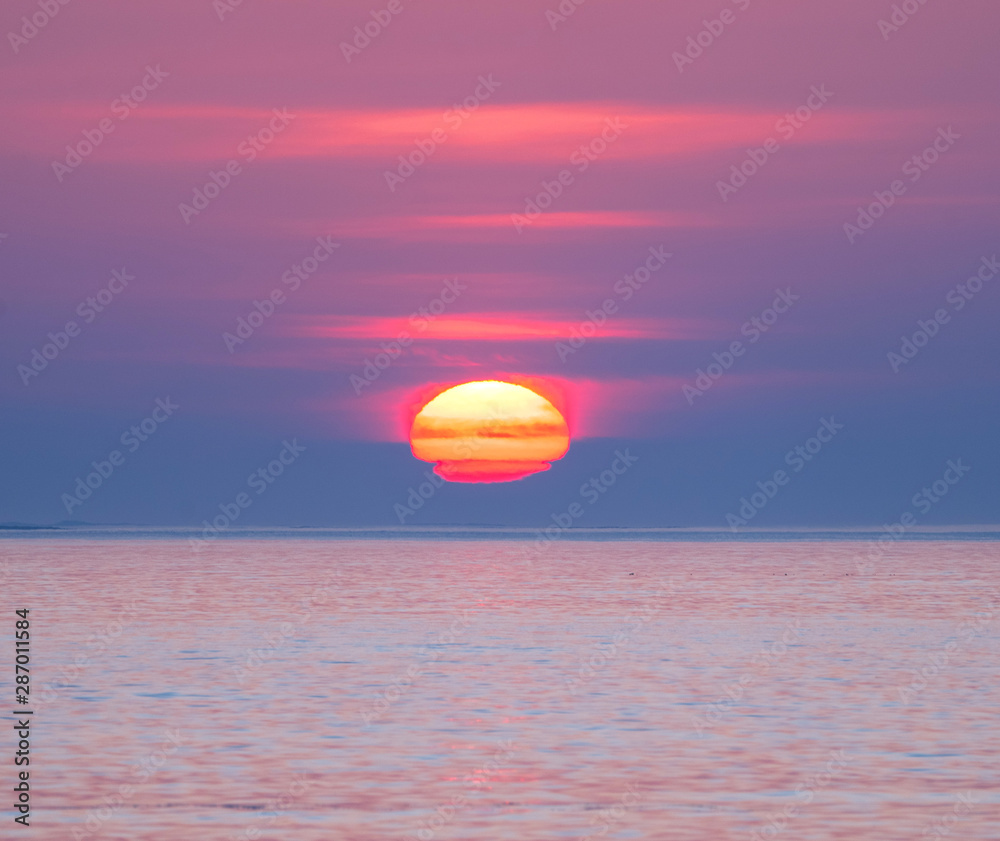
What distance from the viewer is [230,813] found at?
20641mm

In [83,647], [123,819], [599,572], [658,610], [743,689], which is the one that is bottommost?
[123,819]

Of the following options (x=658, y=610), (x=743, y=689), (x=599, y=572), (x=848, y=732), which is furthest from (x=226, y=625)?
(x=599, y=572)

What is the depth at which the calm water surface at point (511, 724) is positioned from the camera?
20.6 meters

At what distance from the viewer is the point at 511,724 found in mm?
28281

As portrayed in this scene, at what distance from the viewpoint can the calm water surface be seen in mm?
20562

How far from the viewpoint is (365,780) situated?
22.9 m

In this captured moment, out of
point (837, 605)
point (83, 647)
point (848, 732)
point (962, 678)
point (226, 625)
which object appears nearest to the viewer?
point (848, 732)

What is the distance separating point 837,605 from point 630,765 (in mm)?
42718

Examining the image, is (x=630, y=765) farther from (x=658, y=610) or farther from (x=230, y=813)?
(x=658, y=610)

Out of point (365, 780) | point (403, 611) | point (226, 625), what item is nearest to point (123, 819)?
point (365, 780)

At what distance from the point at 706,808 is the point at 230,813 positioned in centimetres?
615

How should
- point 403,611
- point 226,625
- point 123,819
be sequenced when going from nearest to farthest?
point 123,819
point 226,625
point 403,611

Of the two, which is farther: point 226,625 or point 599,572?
point 599,572

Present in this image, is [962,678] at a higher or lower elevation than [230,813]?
higher
